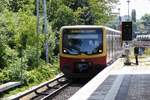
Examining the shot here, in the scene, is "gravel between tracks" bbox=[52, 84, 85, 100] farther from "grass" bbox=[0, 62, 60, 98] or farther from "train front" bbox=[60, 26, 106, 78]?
"grass" bbox=[0, 62, 60, 98]

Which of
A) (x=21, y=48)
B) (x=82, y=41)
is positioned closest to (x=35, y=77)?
(x=82, y=41)

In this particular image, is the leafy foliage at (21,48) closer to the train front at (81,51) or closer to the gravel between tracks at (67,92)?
the train front at (81,51)

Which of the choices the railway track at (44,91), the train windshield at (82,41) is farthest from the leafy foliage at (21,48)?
the train windshield at (82,41)

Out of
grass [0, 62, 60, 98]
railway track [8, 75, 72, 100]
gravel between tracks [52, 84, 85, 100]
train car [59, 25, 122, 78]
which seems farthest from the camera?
train car [59, 25, 122, 78]

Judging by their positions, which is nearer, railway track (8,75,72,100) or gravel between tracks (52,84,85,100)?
railway track (8,75,72,100)

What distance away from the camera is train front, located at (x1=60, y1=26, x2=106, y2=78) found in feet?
90.8

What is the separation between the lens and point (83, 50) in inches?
1097

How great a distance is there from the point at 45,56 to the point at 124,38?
648cm

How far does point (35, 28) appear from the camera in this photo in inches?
1278

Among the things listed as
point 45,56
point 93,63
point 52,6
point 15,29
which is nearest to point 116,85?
point 93,63

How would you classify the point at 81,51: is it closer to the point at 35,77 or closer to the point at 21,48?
A: the point at 35,77

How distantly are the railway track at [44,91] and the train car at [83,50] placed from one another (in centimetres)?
94

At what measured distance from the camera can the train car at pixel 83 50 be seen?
2769 centimetres

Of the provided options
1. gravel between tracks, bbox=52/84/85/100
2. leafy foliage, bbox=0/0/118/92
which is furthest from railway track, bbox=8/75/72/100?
leafy foliage, bbox=0/0/118/92
